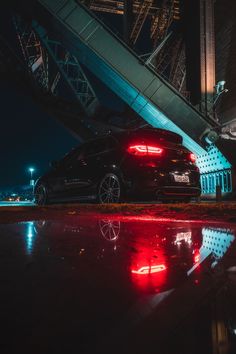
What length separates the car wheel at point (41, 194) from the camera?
383 inches

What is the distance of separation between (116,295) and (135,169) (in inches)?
214

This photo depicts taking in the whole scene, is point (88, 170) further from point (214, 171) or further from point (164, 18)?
point (164, 18)

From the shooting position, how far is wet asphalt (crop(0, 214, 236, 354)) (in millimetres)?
1155

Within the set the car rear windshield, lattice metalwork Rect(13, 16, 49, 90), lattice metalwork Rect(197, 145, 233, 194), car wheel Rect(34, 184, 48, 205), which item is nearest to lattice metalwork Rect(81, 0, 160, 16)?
lattice metalwork Rect(13, 16, 49, 90)

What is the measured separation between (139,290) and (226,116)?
1542cm

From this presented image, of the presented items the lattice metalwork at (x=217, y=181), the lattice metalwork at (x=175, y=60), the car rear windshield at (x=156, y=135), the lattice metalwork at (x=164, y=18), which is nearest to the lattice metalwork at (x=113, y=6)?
the lattice metalwork at (x=164, y=18)

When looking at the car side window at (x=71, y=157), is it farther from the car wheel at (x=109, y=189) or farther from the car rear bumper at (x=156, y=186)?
the car rear bumper at (x=156, y=186)

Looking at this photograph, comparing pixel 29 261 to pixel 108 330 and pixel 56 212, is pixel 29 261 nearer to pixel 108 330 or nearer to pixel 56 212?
pixel 108 330

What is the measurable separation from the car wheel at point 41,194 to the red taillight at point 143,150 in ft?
11.1

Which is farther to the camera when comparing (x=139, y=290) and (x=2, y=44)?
(x=2, y=44)

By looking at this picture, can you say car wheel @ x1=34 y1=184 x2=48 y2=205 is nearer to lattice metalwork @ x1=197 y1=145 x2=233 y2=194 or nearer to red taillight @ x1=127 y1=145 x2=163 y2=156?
red taillight @ x1=127 y1=145 x2=163 y2=156

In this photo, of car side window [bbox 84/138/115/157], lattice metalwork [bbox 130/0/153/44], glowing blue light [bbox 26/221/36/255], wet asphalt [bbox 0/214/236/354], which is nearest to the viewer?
wet asphalt [bbox 0/214/236/354]

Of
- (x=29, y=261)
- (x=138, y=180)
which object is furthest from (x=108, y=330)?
(x=138, y=180)

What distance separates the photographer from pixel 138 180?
6977 mm
